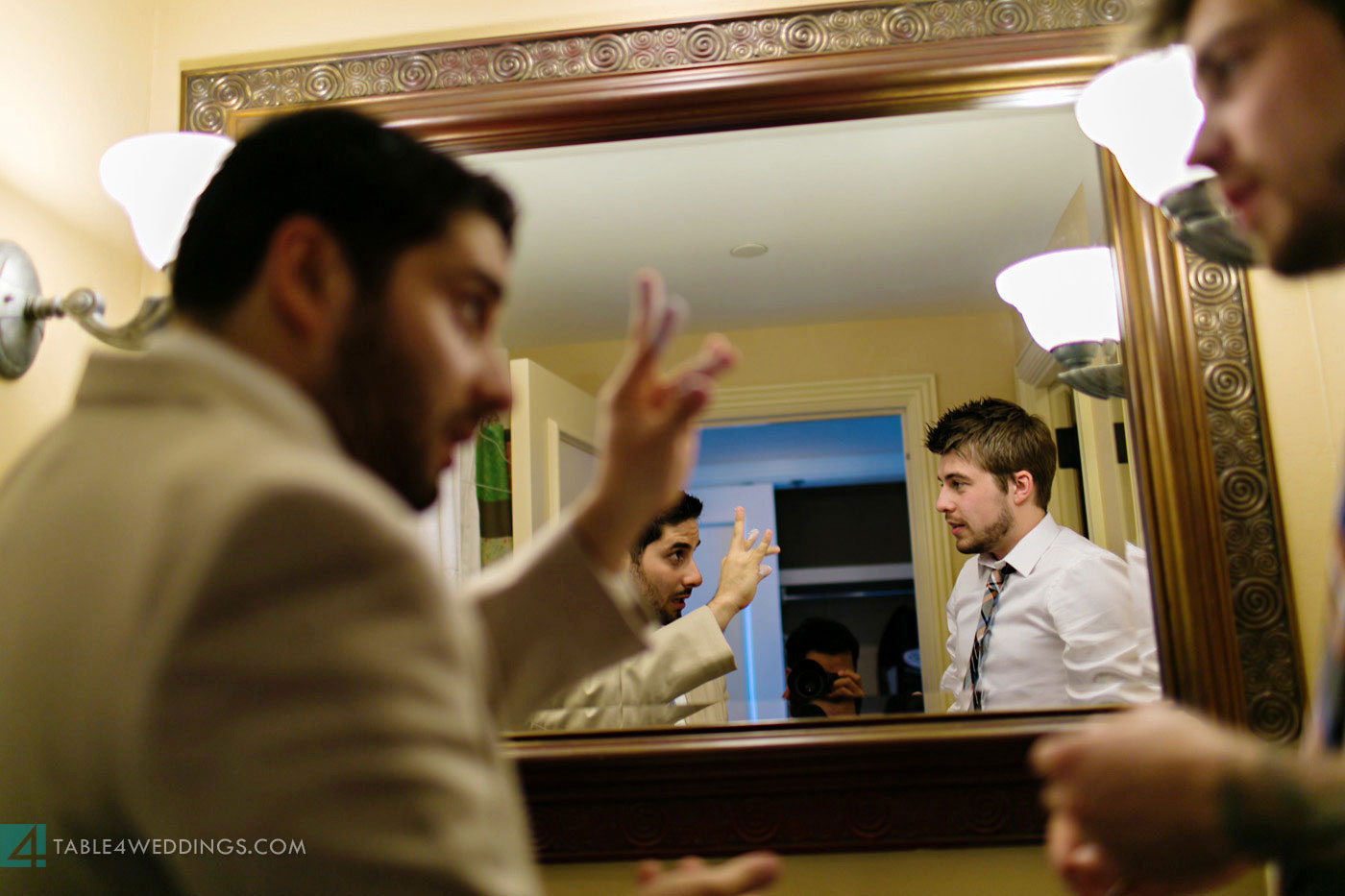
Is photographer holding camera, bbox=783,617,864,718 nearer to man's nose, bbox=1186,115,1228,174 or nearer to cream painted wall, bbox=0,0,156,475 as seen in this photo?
man's nose, bbox=1186,115,1228,174

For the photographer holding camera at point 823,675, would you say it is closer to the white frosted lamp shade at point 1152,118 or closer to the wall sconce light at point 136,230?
the white frosted lamp shade at point 1152,118

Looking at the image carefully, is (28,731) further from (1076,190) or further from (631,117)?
(1076,190)

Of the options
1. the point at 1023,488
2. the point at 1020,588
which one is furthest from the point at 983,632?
the point at 1023,488

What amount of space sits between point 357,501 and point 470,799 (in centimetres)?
13

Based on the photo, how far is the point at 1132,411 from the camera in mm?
1058

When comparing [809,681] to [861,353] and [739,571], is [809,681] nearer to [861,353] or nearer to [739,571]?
[739,571]

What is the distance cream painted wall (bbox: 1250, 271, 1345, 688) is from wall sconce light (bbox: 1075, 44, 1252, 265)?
132 millimetres

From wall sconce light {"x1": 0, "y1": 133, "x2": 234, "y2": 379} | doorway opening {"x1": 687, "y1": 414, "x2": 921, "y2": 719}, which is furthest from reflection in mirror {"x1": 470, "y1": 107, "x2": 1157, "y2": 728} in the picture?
wall sconce light {"x1": 0, "y1": 133, "x2": 234, "y2": 379}

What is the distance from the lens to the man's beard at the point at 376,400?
520 millimetres

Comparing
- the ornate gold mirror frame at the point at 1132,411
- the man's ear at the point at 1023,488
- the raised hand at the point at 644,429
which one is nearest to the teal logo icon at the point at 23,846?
the raised hand at the point at 644,429

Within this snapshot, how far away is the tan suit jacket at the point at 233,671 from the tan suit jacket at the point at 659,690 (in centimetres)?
63

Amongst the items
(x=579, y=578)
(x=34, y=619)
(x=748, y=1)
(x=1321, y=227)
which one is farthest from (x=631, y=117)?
(x=34, y=619)
